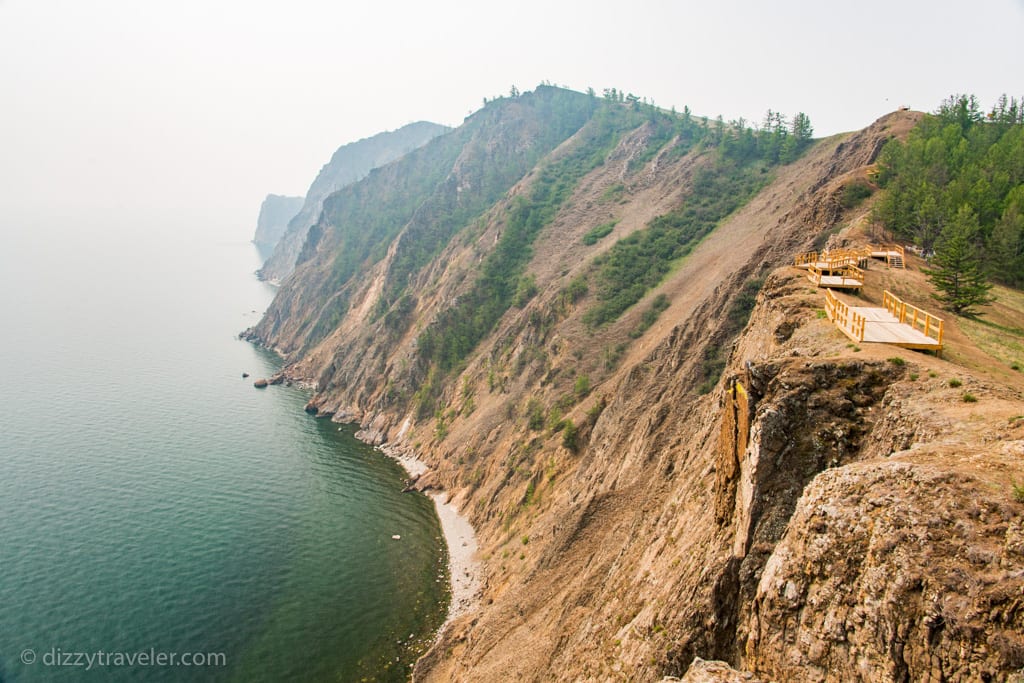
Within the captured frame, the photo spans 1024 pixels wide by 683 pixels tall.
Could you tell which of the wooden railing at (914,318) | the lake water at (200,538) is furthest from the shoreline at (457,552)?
the wooden railing at (914,318)

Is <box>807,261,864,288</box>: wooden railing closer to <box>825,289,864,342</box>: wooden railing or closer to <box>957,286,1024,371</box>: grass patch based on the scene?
<box>957,286,1024,371</box>: grass patch

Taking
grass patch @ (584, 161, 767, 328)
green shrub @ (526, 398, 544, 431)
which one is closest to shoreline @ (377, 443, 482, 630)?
green shrub @ (526, 398, 544, 431)

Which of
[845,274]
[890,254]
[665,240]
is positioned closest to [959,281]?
[845,274]

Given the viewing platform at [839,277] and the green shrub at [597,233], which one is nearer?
the viewing platform at [839,277]

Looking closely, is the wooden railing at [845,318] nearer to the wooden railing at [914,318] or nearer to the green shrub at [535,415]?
the wooden railing at [914,318]

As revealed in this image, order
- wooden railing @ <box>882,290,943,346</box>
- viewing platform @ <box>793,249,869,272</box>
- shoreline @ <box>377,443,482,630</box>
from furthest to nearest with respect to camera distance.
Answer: shoreline @ <box>377,443,482,630</box> → viewing platform @ <box>793,249,869,272</box> → wooden railing @ <box>882,290,943,346</box>
